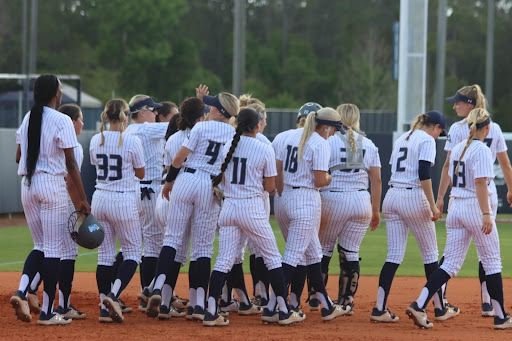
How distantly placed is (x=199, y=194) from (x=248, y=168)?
547 millimetres

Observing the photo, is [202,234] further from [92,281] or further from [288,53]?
[288,53]

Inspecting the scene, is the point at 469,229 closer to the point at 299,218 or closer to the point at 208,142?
the point at 299,218

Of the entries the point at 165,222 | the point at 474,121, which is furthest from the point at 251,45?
the point at 474,121

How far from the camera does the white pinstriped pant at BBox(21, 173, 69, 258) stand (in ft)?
25.3

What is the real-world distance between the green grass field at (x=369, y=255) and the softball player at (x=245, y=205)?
4.41m

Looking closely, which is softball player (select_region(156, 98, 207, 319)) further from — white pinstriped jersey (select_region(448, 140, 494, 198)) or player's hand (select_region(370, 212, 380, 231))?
white pinstriped jersey (select_region(448, 140, 494, 198))

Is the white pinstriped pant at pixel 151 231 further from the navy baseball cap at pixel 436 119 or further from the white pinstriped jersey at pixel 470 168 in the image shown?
the white pinstriped jersey at pixel 470 168

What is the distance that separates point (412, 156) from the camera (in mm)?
8352

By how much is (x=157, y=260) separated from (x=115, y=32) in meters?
55.2

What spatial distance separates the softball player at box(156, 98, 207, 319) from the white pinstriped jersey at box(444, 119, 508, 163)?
2.50 metres

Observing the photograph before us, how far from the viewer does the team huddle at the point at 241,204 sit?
Answer: 782 centimetres

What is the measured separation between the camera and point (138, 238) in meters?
8.30

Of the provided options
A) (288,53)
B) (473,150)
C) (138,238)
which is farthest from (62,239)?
(288,53)

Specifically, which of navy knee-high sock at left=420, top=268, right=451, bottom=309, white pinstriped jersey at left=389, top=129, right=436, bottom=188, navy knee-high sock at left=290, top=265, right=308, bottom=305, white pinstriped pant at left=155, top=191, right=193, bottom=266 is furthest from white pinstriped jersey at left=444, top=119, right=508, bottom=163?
white pinstriped pant at left=155, top=191, right=193, bottom=266
